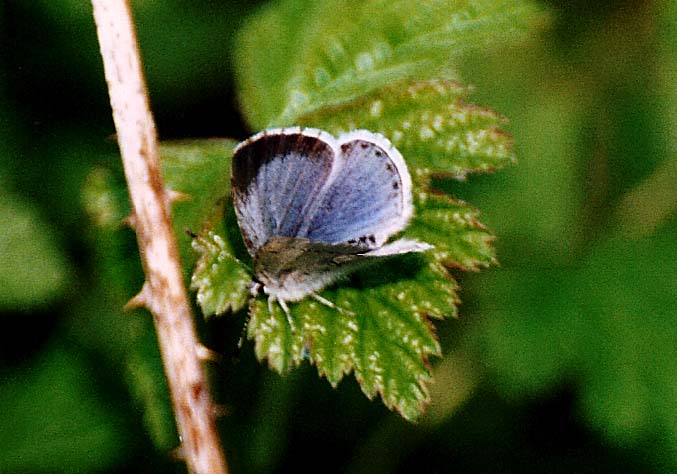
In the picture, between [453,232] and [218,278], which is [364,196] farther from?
[218,278]

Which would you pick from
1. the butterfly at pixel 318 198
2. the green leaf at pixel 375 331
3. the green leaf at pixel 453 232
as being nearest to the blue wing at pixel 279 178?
the butterfly at pixel 318 198

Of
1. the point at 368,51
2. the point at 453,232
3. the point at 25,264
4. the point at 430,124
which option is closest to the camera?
the point at 453,232

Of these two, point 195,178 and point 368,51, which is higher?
point 368,51

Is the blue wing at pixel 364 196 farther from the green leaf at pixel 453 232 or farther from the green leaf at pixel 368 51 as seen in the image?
the green leaf at pixel 368 51

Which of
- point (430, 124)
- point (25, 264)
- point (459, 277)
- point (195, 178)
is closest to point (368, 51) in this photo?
point (430, 124)

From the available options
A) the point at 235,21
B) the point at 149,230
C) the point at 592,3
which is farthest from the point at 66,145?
the point at 592,3
